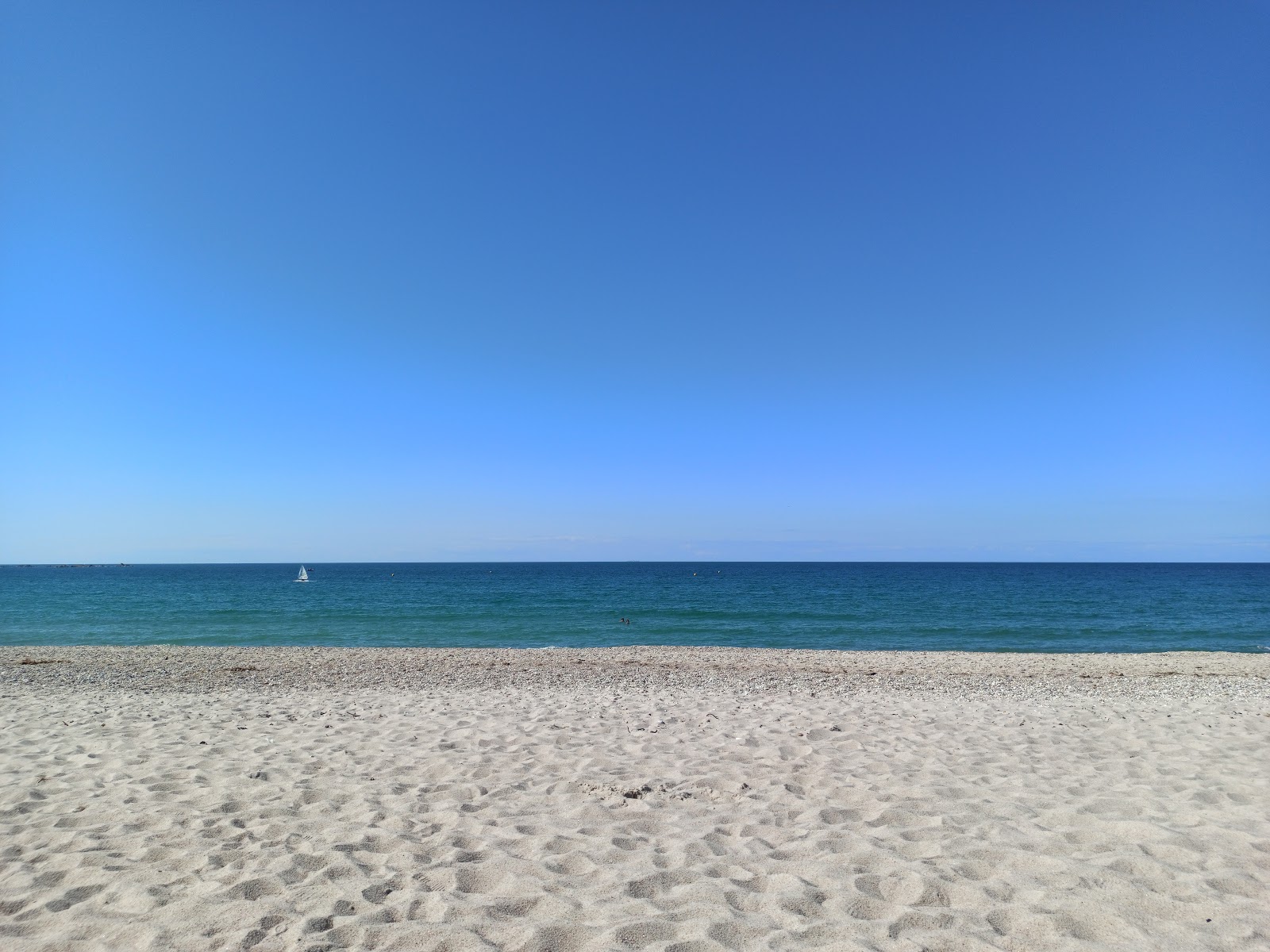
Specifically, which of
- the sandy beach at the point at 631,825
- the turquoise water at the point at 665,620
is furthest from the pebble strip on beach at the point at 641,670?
the turquoise water at the point at 665,620

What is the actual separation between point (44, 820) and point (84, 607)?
45252 mm

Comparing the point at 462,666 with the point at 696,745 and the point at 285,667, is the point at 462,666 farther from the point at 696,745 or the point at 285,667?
the point at 696,745

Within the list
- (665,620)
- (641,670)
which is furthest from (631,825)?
(665,620)

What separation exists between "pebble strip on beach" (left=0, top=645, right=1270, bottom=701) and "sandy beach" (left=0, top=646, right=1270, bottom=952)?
2377mm

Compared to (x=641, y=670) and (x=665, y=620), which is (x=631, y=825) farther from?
(x=665, y=620)

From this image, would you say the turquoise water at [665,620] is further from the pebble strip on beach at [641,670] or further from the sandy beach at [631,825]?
the sandy beach at [631,825]

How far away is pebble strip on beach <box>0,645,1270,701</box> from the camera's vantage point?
40.5 ft

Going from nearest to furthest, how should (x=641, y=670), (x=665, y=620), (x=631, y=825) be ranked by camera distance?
(x=631, y=825) → (x=641, y=670) → (x=665, y=620)

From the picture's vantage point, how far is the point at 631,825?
505cm

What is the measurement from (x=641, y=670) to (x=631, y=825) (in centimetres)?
1024

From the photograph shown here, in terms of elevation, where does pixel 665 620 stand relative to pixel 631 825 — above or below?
below

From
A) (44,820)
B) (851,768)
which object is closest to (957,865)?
(851,768)

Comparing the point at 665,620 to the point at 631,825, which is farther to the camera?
the point at 665,620

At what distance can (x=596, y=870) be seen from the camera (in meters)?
4.30
